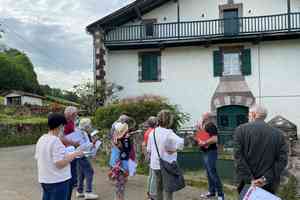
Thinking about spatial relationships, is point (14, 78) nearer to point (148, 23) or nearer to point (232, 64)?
point (148, 23)

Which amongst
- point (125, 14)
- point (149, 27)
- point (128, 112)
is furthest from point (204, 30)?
point (128, 112)

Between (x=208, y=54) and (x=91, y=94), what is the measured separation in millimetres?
6031

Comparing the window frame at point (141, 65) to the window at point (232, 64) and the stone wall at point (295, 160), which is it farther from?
the stone wall at point (295, 160)

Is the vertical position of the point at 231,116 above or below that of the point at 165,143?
below

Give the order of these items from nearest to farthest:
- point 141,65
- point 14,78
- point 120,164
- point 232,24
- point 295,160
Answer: point 120,164 < point 295,160 < point 232,24 < point 141,65 < point 14,78

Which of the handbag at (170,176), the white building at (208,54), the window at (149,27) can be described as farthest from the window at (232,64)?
the handbag at (170,176)

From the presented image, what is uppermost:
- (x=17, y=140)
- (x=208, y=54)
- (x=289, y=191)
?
(x=208, y=54)

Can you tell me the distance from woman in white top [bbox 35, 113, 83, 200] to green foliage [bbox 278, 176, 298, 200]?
4.39 metres

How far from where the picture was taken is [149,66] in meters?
19.7

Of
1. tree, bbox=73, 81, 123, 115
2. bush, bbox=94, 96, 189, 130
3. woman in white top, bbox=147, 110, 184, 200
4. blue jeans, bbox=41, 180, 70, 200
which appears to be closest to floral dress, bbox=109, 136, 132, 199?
woman in white top, bbox=147, 110, 184, 200

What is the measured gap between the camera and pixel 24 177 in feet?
33.4

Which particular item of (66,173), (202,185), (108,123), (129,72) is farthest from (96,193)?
(129,72)

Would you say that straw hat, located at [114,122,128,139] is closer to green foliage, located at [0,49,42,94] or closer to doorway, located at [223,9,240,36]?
doorway, located at [223,9,240,36]

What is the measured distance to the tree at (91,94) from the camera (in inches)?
745
